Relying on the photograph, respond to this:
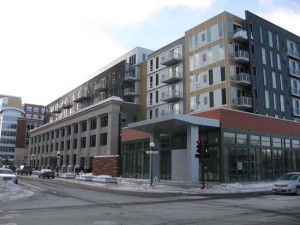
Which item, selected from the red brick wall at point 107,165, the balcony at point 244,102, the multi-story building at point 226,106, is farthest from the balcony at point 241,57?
the red brick wall at point 107,165

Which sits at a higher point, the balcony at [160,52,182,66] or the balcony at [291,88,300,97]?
the balcony at [160,52,182,66]

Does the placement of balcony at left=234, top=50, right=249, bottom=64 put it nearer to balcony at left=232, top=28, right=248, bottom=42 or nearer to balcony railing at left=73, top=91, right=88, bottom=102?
balcony at left=232, top=28, right=248, bottom=42

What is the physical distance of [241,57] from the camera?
155 feet

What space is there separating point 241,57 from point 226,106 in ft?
22.7

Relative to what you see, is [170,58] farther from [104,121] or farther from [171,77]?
[104,121]

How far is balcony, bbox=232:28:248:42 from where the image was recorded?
47.5 metres

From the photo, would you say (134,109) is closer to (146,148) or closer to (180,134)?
(146,148)

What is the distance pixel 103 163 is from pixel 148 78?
19253 millimetres

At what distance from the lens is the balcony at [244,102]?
46.4 m

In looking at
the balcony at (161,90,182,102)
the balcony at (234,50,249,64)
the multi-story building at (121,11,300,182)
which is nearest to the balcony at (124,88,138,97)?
the multi-story building at (121,11,300,182)

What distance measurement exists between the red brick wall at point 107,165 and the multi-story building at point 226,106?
131 cm

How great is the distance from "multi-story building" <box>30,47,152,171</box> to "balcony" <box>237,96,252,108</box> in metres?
21.7

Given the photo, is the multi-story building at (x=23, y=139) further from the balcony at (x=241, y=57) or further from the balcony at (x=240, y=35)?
the balcony at (x=240, y=35)

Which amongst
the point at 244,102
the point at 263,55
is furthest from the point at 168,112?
the point at 263,55
